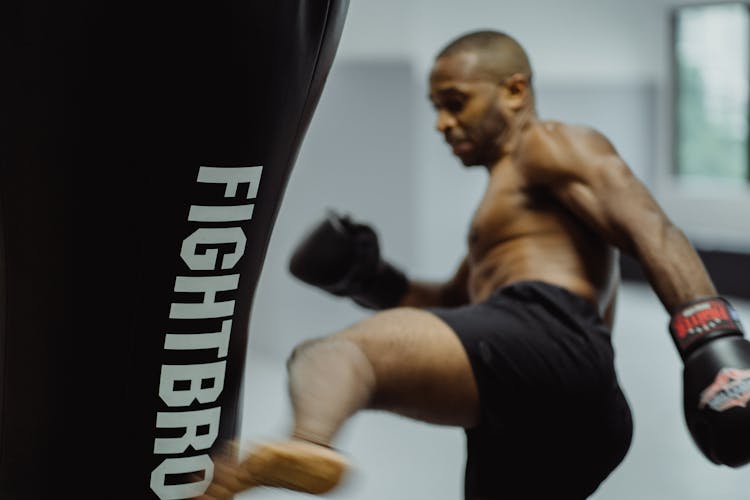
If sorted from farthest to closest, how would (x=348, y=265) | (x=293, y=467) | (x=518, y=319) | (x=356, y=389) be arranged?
(x=348, y=265)
(x=518, y=319)
(x=356, y=389)
(x=293, y=467)

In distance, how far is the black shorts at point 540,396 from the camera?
1.45m

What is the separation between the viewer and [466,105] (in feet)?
5.47

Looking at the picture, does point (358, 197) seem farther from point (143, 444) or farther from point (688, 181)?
point (143, 444)

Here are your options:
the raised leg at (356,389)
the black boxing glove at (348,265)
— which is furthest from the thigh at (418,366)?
the black boxing glove at (348,265)

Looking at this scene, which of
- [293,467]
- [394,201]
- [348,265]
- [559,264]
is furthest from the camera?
[394,201]

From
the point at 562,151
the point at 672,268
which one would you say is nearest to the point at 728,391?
the point at 672,268

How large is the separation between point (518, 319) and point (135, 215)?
61 cm

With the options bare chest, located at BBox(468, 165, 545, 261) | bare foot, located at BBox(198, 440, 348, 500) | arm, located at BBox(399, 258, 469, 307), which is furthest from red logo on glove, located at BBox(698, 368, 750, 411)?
arm, located at BBox(399, 258, 469, 307)

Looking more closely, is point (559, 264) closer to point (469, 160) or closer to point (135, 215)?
point (469, 160)

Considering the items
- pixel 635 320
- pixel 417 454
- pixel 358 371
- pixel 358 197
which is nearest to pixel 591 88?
pixel 635 320

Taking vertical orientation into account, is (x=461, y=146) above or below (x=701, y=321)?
above

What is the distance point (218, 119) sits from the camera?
1068 mm

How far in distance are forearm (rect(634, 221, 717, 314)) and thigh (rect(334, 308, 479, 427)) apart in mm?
263

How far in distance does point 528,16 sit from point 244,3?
3.03 meters
